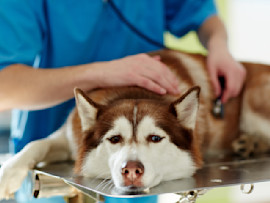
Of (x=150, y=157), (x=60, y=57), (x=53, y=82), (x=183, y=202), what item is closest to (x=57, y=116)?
(x=60, y=57)

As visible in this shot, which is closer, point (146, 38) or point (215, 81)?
point (215, 81)

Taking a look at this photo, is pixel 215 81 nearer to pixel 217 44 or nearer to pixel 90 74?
pixel 217 44

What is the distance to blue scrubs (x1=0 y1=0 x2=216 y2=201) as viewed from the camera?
51.1 inches

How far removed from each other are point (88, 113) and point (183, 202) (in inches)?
15.7

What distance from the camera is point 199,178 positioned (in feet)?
3.34

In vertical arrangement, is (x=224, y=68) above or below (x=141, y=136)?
above

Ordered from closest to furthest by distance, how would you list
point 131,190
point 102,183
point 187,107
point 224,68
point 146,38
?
point 131,190, point 102,183, point 187,107, point 224,68, point 146,38

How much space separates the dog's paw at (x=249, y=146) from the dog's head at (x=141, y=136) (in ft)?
1.09

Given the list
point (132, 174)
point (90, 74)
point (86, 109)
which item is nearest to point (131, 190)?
point (132, 174)

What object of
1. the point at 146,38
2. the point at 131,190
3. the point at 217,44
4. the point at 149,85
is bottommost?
the point at 131,190

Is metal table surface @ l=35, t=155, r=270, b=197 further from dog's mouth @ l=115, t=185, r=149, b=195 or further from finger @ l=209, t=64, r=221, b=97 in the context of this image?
finger @ l=209, t=64, r=221, b=97

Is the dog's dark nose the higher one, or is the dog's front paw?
the dog's front paw

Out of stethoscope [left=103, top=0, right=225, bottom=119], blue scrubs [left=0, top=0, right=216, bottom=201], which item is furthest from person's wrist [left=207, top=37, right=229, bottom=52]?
blue scrubs [left=0, top=0, right=216, bottom=201]

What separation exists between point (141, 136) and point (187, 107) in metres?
0.18
